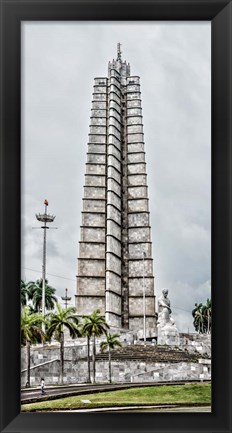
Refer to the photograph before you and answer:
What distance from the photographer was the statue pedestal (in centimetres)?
1741

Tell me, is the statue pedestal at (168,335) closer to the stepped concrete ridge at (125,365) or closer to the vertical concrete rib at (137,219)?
the stepped concrete ridge at (125,365)

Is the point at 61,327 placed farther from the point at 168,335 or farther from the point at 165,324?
the point at 165,324

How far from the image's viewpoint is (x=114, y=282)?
21.3m

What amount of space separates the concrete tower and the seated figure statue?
Result: 1.50 meters

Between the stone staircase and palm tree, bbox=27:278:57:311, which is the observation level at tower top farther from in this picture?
the stone staircase

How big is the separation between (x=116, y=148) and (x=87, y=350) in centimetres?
1035

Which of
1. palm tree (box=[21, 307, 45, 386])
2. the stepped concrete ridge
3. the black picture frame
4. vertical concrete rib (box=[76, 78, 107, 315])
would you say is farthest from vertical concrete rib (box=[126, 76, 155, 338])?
the black picture frame

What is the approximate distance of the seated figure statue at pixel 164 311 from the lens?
17703 mm

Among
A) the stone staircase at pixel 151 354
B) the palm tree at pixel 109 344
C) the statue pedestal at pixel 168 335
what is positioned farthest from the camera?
the statue pedestal at pixel 168 335

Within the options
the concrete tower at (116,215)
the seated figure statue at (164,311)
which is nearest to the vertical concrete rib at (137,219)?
the concrete tower at (116,215)
